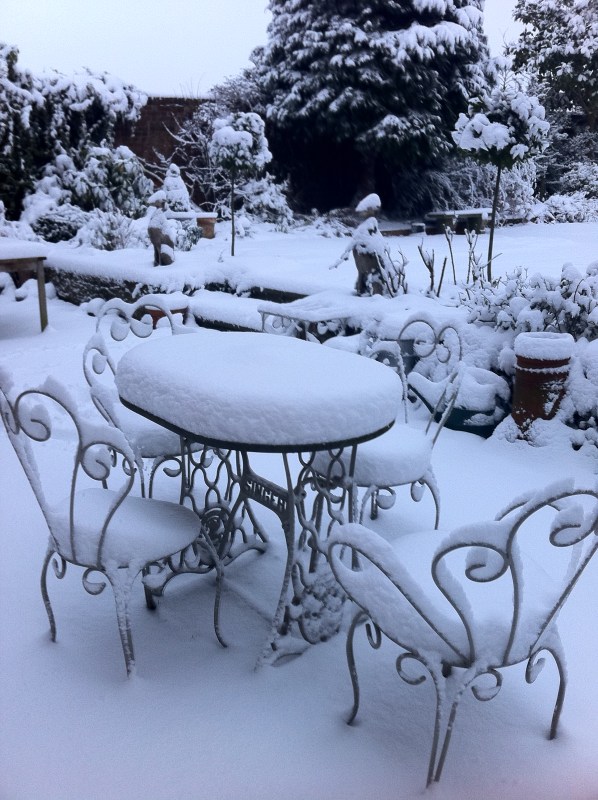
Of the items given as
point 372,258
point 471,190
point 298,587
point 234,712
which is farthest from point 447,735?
point 471,190

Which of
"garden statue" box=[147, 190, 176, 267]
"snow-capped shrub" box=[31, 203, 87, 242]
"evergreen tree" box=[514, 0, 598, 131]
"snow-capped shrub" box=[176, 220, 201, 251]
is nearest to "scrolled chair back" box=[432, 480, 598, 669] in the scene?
"garden statue" box=[147, 190, 176, 267]

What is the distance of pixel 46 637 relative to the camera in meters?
1.98

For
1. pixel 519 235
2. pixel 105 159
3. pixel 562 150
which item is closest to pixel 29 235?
pixel 105 159

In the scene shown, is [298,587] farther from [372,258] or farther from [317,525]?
[372,258]

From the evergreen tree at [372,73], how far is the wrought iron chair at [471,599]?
10.6 m

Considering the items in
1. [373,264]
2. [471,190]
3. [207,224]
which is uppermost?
[471,190]

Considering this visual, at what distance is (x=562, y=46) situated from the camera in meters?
9.64

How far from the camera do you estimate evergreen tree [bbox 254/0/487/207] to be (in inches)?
438

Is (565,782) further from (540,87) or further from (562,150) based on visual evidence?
(562,150)

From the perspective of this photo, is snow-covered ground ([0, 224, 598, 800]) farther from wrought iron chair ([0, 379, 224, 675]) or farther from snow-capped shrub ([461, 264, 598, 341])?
snow-capped shrub ([461, 264, 598, 341])

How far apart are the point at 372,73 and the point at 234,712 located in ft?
36.9

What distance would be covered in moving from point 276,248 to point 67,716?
740 centimetres

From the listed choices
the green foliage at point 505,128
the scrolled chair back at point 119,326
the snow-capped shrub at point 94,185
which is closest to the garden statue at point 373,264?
the green foliage at point 505,128

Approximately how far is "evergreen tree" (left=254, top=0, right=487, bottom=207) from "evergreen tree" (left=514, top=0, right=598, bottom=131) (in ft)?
4.07
